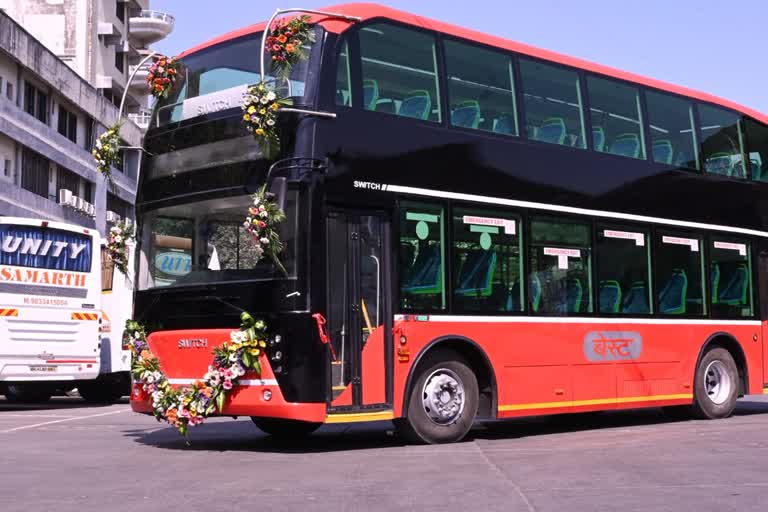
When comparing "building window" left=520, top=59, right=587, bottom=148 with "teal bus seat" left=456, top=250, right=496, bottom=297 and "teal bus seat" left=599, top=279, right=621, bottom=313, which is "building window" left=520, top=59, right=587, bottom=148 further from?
"teal bus seat" left=599, top=279, right=621, bottom=313

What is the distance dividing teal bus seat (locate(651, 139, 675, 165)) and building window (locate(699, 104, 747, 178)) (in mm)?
851

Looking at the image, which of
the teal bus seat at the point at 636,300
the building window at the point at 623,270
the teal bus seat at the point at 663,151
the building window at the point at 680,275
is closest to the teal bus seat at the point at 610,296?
the building window at the point at 623,270

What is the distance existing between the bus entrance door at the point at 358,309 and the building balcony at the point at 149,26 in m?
Result: 52.4

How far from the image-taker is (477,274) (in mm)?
13297

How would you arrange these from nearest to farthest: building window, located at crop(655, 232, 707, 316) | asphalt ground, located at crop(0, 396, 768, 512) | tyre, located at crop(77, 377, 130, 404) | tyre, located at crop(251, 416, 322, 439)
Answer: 1. asphalt ground, located at crop(0, 396, 768, 512)
2. tyre, located at crop(251, 416, 322, 439)
3. building window, located at crop(655, 232, 707, 316)
4. tyre, located at crop(77, 377, 130, 404)

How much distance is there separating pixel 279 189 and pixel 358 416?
237 cm

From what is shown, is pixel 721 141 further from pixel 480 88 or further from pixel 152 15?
pixel 152 15

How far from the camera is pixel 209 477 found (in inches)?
387

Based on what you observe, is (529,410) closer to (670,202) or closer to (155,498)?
(670,202)

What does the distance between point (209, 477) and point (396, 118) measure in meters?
4.54

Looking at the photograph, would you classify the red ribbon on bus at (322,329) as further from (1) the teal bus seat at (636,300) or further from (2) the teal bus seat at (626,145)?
(2) the teal bus seat at (626,145)

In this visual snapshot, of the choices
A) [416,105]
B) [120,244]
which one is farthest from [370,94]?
[120,244]

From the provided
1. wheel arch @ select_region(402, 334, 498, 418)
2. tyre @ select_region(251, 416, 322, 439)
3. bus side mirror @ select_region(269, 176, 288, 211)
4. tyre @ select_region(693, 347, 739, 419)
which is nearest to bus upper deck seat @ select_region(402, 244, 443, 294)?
wheel arch @ select_region(402, 334, 498, 418)

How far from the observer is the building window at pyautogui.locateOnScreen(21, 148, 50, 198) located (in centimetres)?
4106
